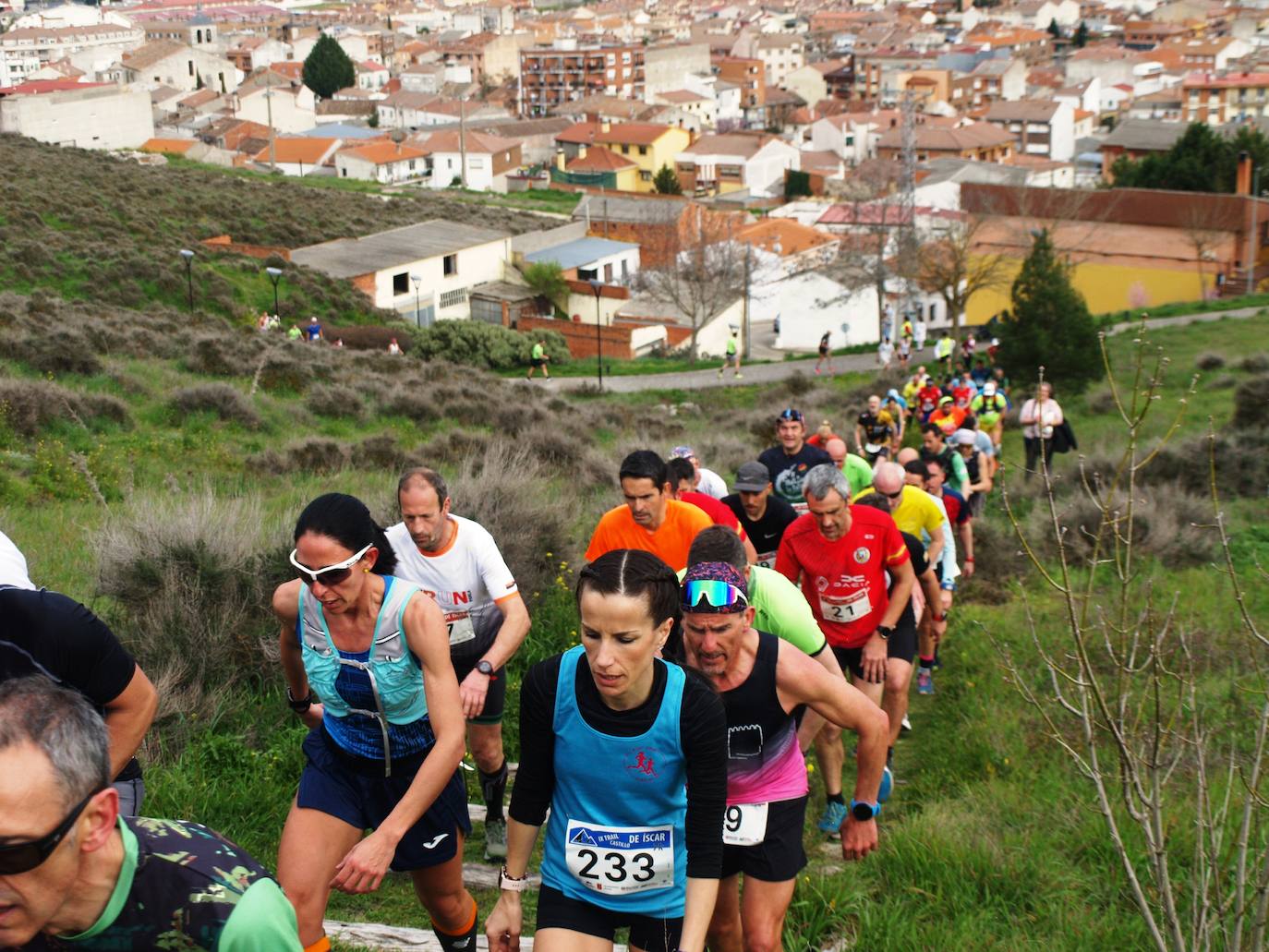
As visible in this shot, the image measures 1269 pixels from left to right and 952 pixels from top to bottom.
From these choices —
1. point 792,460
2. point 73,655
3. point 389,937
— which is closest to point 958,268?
point 792,460

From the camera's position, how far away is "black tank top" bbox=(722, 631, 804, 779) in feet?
15.5

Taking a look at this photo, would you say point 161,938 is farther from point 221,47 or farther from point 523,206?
point 221,47

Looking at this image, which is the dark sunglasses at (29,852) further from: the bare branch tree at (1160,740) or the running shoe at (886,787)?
the running shoe at (886,787)

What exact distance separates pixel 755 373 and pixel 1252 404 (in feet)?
72.9

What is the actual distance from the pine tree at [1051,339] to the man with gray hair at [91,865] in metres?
27.3

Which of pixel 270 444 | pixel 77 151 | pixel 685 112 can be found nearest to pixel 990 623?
pixel 270 444

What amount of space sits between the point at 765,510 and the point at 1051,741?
6.73 ft

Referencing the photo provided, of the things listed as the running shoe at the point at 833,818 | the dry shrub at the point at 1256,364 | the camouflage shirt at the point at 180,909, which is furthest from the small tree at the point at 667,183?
the camouflage shirt at the point at 180,909

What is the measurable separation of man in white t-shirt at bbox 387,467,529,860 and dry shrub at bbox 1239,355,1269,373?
973 inches

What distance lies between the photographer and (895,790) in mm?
7949

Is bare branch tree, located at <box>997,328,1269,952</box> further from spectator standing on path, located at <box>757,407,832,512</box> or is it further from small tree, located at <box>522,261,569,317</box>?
small tree, located at <box>522,261,569,317</box>

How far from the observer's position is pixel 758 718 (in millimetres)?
4773

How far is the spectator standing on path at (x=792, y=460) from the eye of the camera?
9.66m

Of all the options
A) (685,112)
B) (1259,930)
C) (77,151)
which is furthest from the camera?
(685,112)
